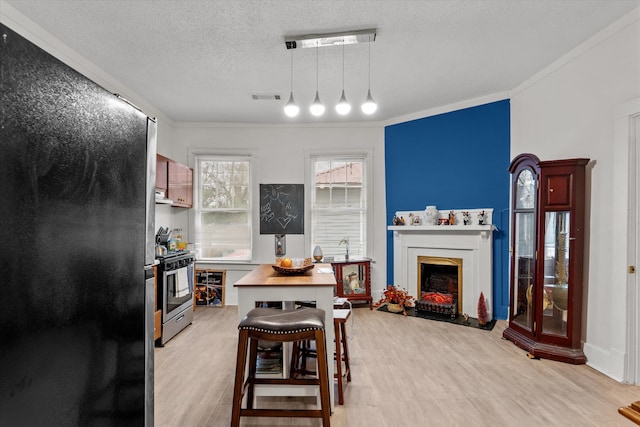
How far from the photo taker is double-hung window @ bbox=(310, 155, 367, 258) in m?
5.57

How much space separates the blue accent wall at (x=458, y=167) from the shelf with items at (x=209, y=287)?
261 cm

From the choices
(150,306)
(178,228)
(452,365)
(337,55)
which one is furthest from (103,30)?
(452,365)

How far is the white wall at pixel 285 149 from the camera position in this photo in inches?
215

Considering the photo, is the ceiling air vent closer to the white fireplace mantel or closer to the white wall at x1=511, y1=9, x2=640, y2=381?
the white fireplace mantel

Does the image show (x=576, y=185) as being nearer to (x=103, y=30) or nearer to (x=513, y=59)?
(x=513, y=59)

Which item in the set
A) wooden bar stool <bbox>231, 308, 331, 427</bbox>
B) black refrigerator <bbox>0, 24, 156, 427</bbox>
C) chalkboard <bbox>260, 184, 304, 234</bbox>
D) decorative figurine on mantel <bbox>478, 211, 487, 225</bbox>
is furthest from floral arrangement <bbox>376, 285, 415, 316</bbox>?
black refrigerator <bbox>0, 24, 156, 427</bbox>

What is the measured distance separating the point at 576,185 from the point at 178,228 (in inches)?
198

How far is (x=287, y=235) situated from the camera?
5.53 m

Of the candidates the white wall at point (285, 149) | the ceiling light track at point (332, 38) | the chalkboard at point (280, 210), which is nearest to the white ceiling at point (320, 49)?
the ceiling light track at point (332, 38)

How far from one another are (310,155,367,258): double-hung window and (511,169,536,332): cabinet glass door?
228cm

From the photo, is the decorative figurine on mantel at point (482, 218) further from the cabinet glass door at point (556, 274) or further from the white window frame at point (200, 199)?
the white window frame at point (200, 199)

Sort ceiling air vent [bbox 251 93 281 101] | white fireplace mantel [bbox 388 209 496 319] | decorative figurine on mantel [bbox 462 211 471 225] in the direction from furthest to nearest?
decorative figurine on mantel [bbox 462 211 471 225]
white fireplace mantel [bbox 388 209 496 319]
ceiling air vent [bbox 251 93 281 101]

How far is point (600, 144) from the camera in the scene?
9.98 ft

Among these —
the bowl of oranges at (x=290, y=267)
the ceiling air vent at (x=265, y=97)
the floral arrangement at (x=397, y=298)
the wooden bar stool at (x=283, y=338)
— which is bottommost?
the floral arrangement at (x=397, y=298)
